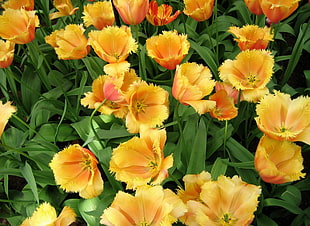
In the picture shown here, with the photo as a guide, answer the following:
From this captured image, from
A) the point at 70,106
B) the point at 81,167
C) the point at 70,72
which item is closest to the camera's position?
the point at 81,167

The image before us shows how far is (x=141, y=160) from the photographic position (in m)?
1.23

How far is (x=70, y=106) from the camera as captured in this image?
1.80 meters

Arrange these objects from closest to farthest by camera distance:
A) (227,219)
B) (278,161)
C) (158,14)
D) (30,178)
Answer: (227,219) → (278,161) → (30,178) → (158,14)

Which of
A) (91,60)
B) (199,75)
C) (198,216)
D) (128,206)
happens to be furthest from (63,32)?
(198,216)

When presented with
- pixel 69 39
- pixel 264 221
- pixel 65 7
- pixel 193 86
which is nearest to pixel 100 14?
pixel 69 39

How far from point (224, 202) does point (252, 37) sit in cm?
72

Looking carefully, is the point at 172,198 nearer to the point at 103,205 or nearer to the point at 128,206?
the point at 128,206

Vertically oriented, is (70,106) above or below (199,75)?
below

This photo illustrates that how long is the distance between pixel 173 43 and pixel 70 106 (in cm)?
63

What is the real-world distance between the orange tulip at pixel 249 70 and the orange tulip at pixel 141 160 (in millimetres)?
359

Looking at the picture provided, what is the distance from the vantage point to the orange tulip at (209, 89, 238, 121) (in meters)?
1.42

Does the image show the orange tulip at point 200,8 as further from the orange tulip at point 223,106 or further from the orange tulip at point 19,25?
the orange tulip at point 19,25

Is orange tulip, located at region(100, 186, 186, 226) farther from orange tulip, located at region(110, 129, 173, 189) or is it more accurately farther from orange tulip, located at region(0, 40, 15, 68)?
orange tulip, located at region(0, 40, 15, 68)

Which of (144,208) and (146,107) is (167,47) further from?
(144,208)
